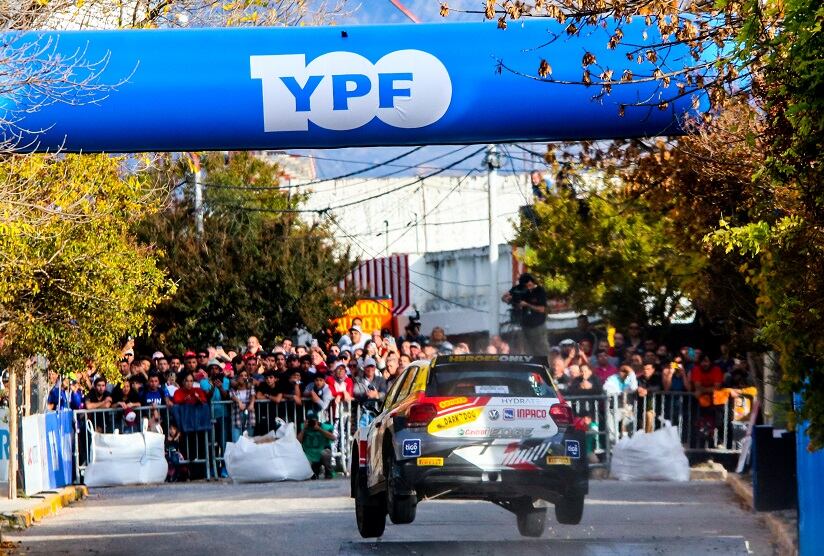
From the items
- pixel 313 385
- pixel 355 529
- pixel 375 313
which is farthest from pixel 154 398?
pixel 375 313

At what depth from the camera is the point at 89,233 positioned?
55.8 ft

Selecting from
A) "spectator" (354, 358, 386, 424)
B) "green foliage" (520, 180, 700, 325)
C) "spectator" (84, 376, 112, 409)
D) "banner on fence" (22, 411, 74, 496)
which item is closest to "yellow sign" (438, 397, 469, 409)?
"banner on fence" (22, 411, 74, 496)

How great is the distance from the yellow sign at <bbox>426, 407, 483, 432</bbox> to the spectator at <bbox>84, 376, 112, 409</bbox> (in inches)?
442

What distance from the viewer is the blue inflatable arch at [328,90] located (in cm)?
1076

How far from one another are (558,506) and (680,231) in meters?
3.32

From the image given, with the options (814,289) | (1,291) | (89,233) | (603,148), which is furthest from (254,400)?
(814,289)

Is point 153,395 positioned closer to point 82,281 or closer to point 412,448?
point 82,281

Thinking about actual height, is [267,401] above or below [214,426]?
above

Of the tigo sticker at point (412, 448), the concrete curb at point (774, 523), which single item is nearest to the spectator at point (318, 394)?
the concrete curb at point (774, 523)

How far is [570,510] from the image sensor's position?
47.5 ft

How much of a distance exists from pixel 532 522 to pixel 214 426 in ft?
32.3

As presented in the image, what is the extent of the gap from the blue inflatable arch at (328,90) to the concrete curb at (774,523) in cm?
464

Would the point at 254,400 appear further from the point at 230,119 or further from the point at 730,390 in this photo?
the point at 230,119

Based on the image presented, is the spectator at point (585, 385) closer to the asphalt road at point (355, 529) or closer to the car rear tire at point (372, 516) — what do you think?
the asphalt road at point (355, 529)
